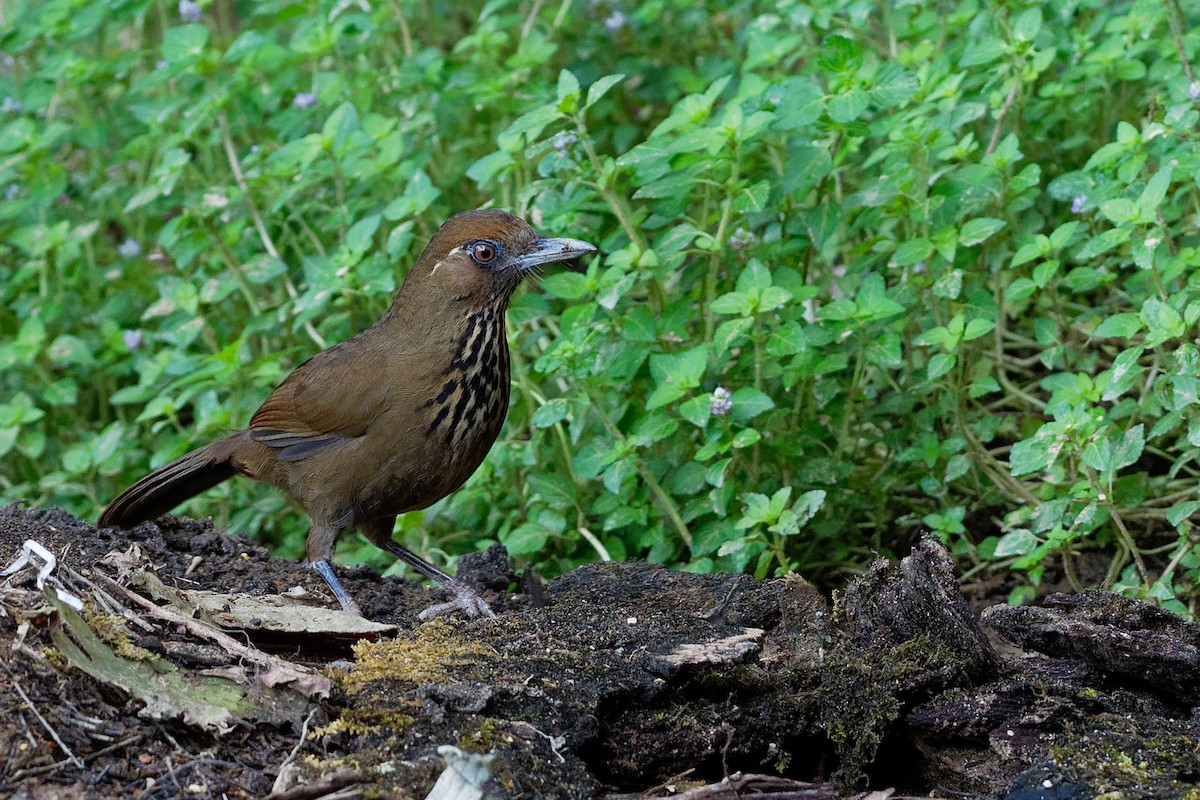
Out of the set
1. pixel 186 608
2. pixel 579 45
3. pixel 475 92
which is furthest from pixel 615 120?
pixel 186 608

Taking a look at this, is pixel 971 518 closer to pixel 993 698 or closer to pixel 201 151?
pixel 993 698

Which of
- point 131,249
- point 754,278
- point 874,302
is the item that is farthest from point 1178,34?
point 131,249

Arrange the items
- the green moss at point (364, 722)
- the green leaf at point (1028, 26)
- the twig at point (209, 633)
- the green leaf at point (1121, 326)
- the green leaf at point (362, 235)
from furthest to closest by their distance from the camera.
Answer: the green leaf at point (362, 235) < the green leaf at point (1028, 26) < the green leaf at point (1121, 326) < the twig at point (209, 633) < the green moss at point (364, 722)

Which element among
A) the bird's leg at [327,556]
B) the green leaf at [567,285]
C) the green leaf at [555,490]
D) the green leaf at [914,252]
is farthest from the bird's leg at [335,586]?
the green leaf at [914,252]

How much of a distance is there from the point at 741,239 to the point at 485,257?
921mm

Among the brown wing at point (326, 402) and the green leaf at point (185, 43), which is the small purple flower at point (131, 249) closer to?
the green leaf at point (185, 43)

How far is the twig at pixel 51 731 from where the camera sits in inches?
109

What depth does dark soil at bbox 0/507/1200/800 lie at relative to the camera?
2.84 m

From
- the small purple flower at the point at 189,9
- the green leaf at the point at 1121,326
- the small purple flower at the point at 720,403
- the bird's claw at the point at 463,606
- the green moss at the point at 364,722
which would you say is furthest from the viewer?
the small purple flower at the point at 189,9

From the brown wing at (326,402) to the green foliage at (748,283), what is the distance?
0.55m

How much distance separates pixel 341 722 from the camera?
2.97 m

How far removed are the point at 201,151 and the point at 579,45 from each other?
2.07 meters

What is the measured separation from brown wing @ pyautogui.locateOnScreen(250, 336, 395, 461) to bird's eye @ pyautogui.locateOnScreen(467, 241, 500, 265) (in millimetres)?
455

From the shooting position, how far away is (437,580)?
4543 mm
